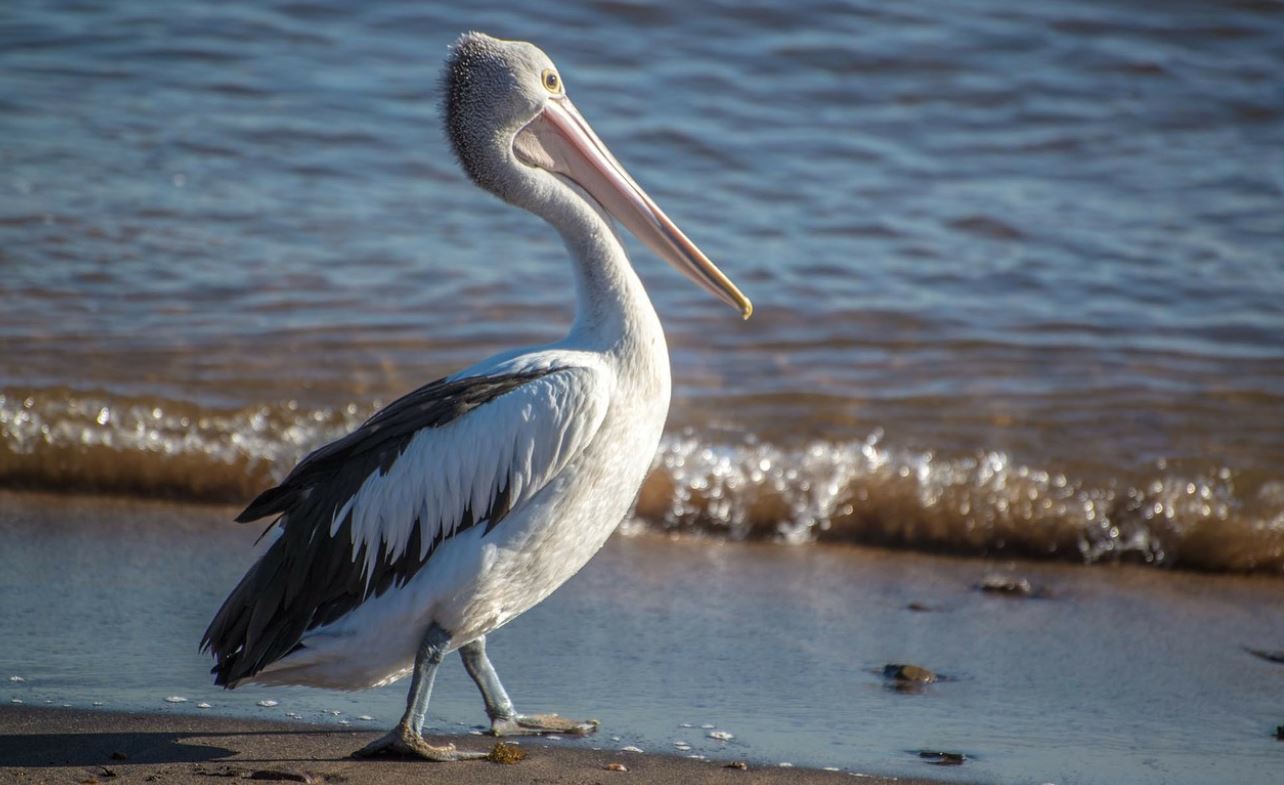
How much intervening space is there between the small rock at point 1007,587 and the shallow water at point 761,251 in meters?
0.48

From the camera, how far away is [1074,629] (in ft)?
16.6

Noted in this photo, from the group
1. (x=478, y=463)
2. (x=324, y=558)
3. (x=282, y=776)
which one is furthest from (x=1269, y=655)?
(x=282, y=776)

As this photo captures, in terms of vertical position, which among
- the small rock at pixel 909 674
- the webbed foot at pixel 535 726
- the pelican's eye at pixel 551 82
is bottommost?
the webbed foot at pixel 535 726

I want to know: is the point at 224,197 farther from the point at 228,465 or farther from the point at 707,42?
the point at 707,42

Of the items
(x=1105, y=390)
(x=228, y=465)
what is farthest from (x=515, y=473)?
(x=1105, y=390)

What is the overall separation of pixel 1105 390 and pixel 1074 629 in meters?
2.37

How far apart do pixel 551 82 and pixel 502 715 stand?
1.77m

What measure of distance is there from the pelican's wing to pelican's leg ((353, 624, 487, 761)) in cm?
18

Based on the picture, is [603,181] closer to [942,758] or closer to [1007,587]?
[942,758]

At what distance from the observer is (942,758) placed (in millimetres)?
3834

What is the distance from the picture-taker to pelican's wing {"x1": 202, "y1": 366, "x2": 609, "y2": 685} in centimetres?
371

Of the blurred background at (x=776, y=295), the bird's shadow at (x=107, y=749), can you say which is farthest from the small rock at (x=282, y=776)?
the blurred background at (x=776, y=295)

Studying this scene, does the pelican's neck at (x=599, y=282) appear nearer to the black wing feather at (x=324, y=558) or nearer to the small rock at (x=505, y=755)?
the black wing feather at (x=324, y=558)

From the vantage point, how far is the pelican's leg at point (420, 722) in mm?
3664
